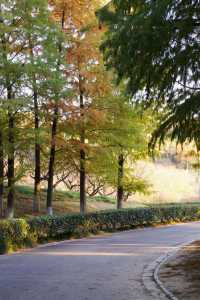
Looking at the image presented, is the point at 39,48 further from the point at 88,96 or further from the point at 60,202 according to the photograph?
the point at 60,202

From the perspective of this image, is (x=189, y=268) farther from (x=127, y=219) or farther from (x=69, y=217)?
(x=127, y=219)

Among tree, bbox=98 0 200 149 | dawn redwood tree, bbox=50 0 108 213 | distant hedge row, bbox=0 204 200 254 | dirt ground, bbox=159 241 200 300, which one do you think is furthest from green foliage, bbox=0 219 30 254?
tree, bbox=98 0 200 149

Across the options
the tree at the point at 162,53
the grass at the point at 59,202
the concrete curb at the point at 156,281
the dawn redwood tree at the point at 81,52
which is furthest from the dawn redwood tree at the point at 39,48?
the tree at the point at 162,53

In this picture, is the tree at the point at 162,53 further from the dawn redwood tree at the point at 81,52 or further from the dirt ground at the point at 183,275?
the dawn redwood tree at the point at 81,52

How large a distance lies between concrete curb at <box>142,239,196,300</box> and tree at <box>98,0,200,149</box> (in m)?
2.93

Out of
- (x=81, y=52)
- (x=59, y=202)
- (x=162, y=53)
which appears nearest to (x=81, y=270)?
(x=162, y=53)

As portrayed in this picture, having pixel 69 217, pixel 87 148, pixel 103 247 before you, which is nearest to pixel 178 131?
pixel 103 247

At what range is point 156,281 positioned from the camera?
1010cm

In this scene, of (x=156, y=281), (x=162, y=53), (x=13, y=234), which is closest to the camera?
(x=162, y=53)

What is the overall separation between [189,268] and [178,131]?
136 inches

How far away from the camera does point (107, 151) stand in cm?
2441

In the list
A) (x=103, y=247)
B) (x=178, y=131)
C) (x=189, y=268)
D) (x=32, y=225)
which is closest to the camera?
(x=178, y=131)

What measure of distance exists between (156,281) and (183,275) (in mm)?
892

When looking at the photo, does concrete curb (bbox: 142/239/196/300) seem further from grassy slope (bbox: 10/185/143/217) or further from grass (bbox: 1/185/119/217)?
grassy slope (bbox: 10/185/143/217)
